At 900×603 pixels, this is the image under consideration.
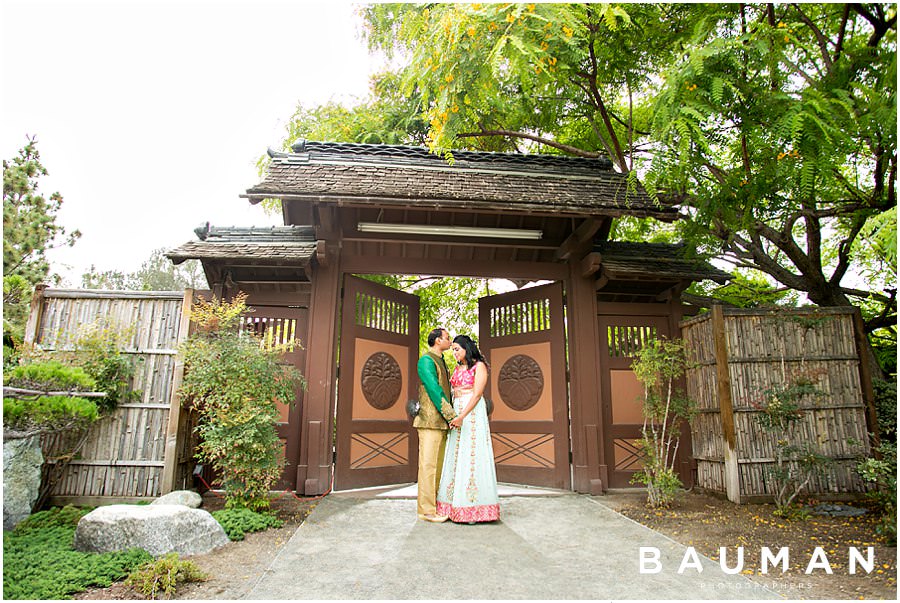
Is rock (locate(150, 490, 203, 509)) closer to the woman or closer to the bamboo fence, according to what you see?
the woman

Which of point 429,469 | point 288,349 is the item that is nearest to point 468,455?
point 429,469

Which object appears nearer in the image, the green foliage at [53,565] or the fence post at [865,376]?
the green foliage at [53,565]

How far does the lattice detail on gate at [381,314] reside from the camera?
6926 mm

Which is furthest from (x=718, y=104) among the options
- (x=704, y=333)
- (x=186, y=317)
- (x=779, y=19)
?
(x=186, y=317)

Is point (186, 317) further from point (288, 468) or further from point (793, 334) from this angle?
point (793, 334)

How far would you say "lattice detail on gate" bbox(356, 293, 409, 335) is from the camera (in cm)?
693

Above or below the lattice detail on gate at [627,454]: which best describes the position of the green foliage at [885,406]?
above

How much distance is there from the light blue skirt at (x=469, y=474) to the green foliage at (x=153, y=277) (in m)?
20.8

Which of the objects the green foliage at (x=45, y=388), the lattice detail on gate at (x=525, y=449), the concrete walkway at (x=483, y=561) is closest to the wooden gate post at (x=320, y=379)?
the concrete walkway at (x=483, y=561)

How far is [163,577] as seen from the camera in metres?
3.21

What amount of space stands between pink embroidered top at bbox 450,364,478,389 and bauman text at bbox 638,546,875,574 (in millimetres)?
1935

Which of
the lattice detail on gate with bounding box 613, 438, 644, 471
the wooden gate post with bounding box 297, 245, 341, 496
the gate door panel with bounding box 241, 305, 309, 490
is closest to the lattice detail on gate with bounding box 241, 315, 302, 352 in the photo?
the gate door panel with bounding box 241, 305, 309, 490

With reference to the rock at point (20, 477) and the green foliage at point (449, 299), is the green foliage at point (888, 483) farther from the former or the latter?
the green foliage at point (449, 299)

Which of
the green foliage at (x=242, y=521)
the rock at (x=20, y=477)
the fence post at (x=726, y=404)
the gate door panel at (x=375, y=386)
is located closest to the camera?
the green foliage at (x=242, y=521)
